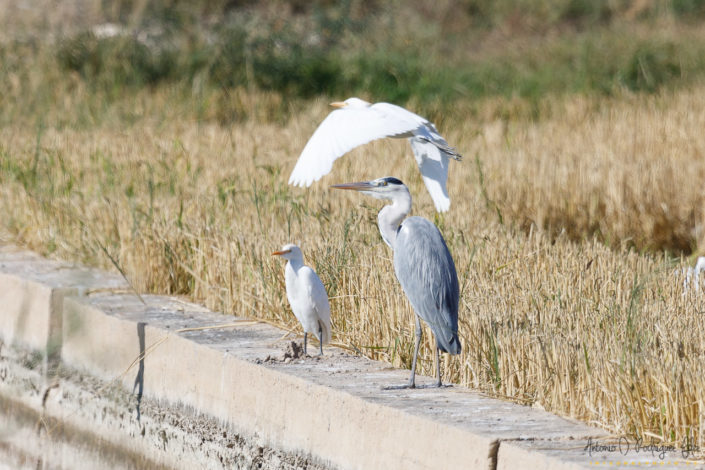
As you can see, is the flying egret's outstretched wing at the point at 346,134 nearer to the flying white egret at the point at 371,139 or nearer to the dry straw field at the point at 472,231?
the flying white egret at the point at 371,139

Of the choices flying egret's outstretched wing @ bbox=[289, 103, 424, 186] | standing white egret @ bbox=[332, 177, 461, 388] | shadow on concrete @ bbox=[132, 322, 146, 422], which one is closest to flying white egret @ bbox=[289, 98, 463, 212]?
flying egret's outstretched wing @ bbox=[289, 103, 424, 186]


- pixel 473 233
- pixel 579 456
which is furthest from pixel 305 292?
pixel 473 233

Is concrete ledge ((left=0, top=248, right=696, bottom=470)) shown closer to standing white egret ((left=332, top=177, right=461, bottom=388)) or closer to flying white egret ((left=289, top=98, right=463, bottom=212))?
standing white egret ((left=332, top=177, right=461, bottom=388))

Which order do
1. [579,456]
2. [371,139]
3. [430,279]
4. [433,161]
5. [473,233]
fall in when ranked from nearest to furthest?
[579,456], [430,279], [371,139], [433,161], [473,233]

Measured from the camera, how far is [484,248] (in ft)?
15.9

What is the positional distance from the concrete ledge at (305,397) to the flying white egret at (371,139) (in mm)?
643

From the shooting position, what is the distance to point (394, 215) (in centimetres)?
335

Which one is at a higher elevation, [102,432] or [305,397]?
[305,397]

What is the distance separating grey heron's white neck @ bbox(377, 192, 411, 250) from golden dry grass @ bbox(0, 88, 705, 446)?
50 cm

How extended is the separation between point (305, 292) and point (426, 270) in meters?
0.52

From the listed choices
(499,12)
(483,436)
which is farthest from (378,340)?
(499,12)

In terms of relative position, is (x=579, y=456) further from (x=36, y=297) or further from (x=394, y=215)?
(x=36, y=297)

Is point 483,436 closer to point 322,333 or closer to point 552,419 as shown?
point 552,419

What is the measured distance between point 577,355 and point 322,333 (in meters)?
0.90
